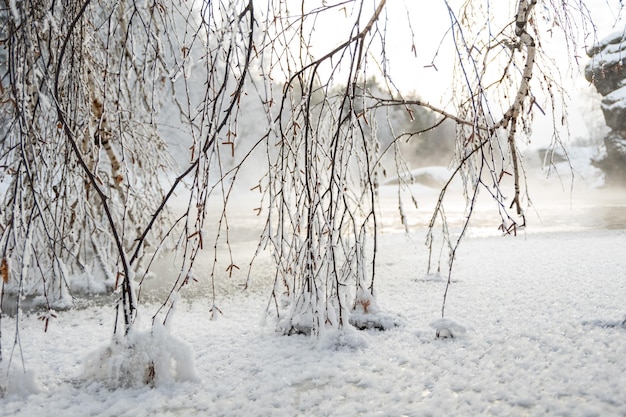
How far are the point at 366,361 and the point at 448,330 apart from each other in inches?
23.2

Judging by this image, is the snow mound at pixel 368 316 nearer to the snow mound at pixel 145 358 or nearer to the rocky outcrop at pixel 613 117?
the snow mound at pixel 145 358

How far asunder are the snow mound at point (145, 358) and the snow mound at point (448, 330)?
1392 millimetres

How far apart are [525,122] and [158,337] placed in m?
2.12

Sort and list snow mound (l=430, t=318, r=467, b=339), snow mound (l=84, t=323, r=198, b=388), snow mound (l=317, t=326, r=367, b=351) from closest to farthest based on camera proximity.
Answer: snow mound (l=84, t=323, r=198, b=388), snow mound (l=317, t=326, r=367, b=351), snow mound (l=430, t=318, r=467, b=339)

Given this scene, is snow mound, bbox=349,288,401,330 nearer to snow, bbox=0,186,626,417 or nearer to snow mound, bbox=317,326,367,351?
snow, bbox=0,186,626,417

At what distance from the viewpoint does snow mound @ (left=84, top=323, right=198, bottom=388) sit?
221cm

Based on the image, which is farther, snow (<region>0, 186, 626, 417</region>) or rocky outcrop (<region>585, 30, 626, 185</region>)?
rocky outcrop (<region>585, 30, 626, 185</region>)

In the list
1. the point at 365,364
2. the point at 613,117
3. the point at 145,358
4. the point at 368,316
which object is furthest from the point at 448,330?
the point at 613,117

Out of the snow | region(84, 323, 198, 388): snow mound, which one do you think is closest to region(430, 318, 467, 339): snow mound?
the snow

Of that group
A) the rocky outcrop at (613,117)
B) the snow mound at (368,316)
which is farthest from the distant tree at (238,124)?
the rocky outcrop at (613,117)

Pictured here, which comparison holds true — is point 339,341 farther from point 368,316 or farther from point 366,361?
point 368,316

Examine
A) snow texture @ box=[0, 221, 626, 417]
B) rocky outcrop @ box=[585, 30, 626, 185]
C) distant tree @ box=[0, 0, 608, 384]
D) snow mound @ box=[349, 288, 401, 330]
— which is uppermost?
rocky outcrop @ box=[585, 30, 626, 185]

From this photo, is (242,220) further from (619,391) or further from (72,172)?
(619,391)

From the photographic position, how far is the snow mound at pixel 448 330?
2.81m
